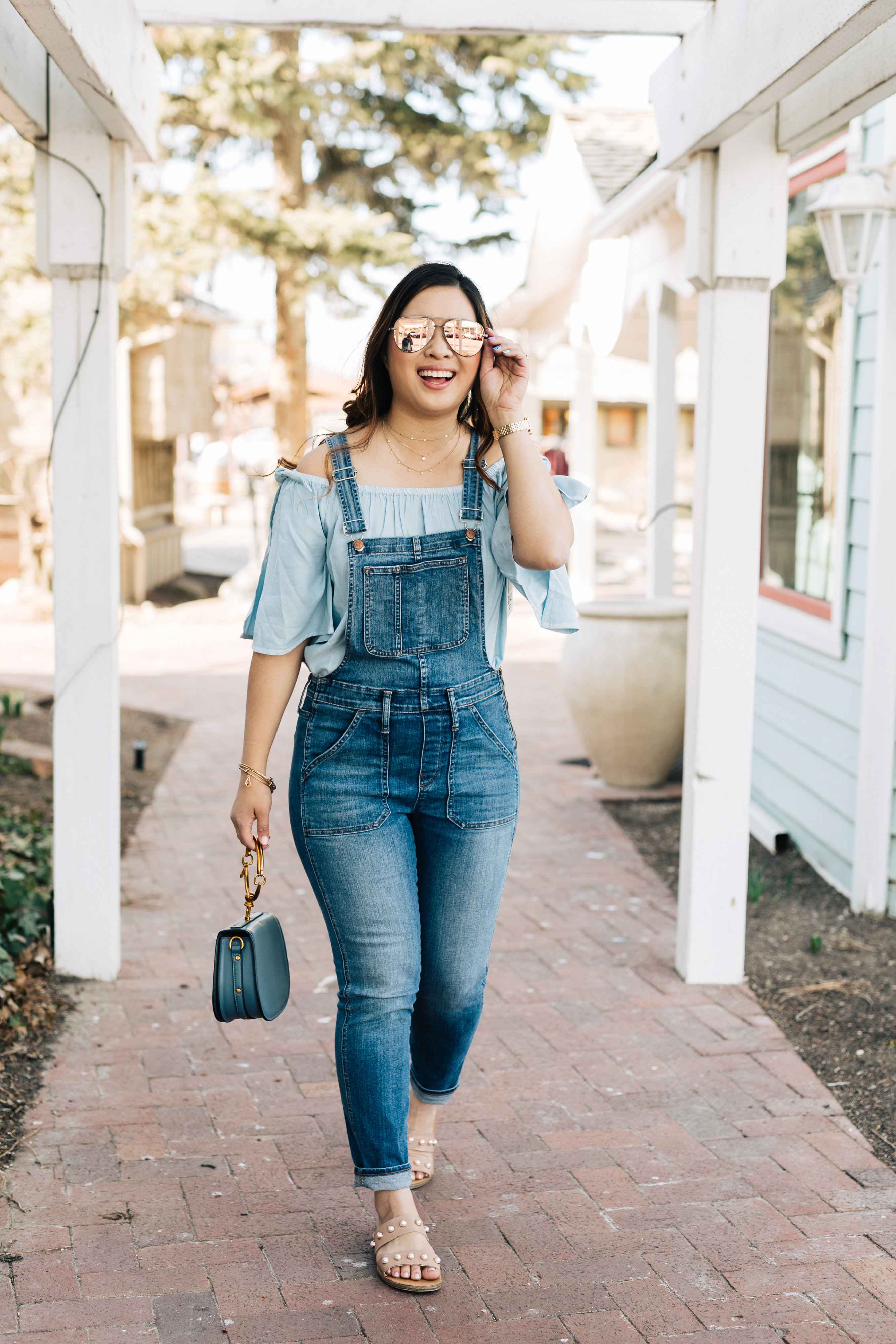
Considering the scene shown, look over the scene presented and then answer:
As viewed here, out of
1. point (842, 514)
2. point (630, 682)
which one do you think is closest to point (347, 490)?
point (842, 514)

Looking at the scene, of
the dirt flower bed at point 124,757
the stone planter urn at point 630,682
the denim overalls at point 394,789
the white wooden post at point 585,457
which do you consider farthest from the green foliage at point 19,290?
the denim overalls at point 394,789

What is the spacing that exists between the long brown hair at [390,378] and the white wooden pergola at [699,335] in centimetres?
130

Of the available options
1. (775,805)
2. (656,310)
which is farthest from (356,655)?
(656,310)

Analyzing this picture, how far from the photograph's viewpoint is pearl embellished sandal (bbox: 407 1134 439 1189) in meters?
2.93

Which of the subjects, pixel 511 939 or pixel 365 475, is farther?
pixel 511 939

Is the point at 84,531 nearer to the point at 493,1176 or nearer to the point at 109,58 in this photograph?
the point at 109,58

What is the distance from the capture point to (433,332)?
2.46 meters

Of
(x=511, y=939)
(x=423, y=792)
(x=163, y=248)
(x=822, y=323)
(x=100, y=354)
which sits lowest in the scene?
(x=511, y=939)

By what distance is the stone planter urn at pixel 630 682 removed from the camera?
6352mm

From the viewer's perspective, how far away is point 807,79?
320 centimetres

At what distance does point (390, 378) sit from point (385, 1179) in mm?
1542

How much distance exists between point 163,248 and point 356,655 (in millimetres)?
11709

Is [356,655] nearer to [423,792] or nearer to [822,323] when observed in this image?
[423,792]

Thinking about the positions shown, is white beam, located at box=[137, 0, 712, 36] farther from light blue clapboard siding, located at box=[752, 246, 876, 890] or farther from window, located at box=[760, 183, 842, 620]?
window, located at box=[760, 183, 842, 620]
